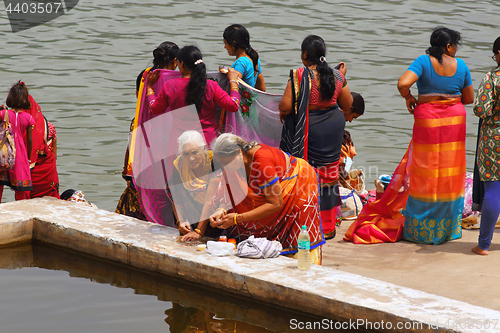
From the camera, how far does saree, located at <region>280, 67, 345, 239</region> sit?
5156 mm

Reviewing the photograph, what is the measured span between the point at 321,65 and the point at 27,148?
2.93m

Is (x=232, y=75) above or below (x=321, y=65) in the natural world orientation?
below

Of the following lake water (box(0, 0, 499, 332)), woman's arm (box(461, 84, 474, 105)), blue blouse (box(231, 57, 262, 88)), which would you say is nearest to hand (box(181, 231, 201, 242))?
lake water (box(0, 0, 499, 332))

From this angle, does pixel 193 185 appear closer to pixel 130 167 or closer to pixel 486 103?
pixel 130 167

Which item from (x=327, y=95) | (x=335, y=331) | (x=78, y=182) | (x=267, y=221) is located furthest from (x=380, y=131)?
(x=335, y=331)

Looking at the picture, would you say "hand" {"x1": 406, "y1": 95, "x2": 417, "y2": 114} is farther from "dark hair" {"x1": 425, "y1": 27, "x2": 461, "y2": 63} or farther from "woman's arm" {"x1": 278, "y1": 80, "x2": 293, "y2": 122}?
"woman's arm" {"x1": 278, "y1": 80, "x2": 293, "y2": 122}

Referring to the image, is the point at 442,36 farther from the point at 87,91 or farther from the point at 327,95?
the point at 87,91

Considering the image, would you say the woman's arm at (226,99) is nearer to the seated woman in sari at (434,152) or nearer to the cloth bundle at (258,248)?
the cloth bundle at (258,248)

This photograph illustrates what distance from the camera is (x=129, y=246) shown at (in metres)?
4.77

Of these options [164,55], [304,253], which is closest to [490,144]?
[304,253]

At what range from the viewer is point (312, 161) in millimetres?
5391

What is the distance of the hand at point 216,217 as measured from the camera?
4.47m

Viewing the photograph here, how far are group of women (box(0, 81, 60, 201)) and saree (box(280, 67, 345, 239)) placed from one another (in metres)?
2.46

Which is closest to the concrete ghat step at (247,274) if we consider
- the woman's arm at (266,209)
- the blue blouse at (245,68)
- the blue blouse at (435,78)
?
the woman's arm at (266,209)
